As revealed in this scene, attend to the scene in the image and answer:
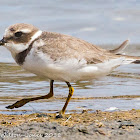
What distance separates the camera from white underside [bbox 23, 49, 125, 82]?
6.03 metres

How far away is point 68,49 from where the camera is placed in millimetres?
6277

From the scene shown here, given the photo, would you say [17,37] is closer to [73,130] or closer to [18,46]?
[18,46]

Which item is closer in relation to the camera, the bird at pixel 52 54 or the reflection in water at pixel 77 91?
the bird at pixel 52 54

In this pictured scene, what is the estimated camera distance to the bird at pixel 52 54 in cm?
607

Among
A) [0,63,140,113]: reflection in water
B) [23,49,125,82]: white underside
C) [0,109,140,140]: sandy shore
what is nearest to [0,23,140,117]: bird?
[23,49,125,82]: white underside

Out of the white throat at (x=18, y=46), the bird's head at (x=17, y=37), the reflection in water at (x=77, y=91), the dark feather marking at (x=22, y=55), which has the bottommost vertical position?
the reflection in water at (x=77, y=91)

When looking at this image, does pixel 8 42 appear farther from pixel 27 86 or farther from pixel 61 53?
pixel 27 86

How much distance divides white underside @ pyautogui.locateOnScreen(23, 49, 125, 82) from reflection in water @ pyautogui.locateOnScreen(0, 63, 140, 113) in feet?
3.83

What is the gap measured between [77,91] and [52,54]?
3.41 m

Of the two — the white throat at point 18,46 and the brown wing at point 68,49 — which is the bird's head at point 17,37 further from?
the brown wing at point 68,49

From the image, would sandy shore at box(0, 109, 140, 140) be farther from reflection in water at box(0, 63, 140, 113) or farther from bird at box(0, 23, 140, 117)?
reflection in water at box(0, 63, 140, 113)

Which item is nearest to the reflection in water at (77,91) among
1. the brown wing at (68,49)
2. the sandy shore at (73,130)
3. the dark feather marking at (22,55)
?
the brown wing at (68,49)

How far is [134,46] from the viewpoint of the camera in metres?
18.6

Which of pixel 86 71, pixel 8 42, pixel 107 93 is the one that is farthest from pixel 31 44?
pixel 107 93
